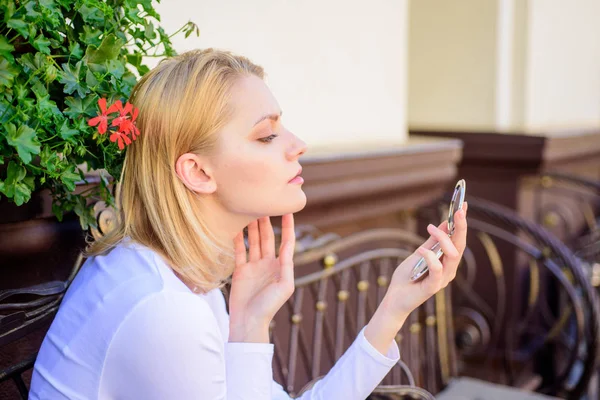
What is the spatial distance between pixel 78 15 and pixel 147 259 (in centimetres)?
43

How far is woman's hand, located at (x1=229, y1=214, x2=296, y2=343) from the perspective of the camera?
57.8 inches

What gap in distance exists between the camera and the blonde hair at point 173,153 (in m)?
1.39

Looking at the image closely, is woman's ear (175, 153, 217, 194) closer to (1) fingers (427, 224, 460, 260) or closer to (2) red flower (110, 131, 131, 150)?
(2) red flower (110, 131, 131, 150)

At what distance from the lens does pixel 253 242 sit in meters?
1.63

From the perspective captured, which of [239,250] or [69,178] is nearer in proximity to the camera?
[69,178]

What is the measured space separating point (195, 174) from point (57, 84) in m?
0.29

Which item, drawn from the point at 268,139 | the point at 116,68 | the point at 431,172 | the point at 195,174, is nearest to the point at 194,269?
the point at 195,174

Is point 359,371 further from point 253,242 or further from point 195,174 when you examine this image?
point 195,174

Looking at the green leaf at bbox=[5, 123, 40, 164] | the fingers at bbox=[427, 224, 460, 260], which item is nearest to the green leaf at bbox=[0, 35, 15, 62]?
the green leaf at bbox=[5, 123, 40, 164]

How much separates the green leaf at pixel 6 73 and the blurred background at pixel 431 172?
15.7 inches

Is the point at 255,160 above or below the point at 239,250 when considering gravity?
above

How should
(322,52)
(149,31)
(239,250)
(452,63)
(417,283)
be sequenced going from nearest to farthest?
(149,31)
(417,283)
(239,250)
(322,52)
(452,63)

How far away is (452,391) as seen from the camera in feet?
8.48

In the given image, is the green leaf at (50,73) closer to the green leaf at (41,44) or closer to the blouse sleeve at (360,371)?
the green leaf at (41,44)
